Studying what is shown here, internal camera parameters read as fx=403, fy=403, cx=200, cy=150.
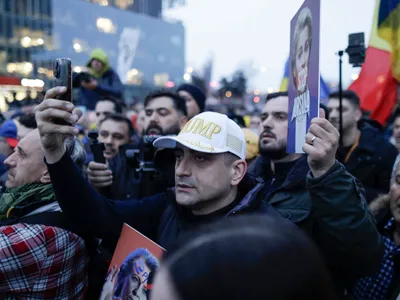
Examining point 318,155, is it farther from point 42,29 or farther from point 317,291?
point 42,29

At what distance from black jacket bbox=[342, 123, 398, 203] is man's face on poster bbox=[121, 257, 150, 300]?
3.07 metres

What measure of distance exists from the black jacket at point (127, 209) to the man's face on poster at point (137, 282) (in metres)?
0.18

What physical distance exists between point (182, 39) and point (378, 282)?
54.1 m

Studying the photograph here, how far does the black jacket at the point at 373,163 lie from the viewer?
169 inches

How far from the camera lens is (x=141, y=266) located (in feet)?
6.00

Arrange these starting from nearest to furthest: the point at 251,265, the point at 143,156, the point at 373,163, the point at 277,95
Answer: the point at 251,265, the point at 143,156, the point at 277,95, the point at 373,163

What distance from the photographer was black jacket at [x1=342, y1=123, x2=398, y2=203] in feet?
14.1

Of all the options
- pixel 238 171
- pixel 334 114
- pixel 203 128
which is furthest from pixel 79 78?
pixel 238 171

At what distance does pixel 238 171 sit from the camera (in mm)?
→ 2215

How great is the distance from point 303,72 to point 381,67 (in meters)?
4.08

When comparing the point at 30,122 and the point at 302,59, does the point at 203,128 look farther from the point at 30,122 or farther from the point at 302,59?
the point at 30,122

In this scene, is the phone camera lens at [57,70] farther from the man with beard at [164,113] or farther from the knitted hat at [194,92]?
the knitted hat at [194,92]

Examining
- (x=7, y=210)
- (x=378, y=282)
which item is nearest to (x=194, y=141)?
(x=7, y=210)

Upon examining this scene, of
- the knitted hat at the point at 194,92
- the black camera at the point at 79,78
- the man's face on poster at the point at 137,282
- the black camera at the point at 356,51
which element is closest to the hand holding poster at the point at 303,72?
the man's face on poster at the point at 137,282
